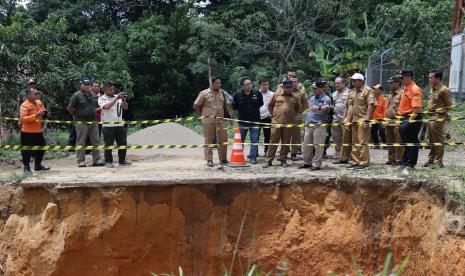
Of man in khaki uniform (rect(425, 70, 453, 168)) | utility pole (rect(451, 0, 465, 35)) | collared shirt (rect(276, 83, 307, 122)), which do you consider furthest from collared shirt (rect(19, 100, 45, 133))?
utility pole (rect(451, 0, 465, 35))

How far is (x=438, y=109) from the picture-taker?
7508 millimetres

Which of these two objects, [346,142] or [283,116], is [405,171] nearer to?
[346,142]

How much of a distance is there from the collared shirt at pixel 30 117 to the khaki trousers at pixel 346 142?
517cm

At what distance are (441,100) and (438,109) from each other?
186 millimetres

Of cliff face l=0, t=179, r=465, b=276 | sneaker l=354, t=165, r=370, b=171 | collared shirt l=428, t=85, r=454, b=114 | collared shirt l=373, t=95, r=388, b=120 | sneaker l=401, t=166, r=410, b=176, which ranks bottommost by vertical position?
cliff face l=0, t=179, r=465, b=276

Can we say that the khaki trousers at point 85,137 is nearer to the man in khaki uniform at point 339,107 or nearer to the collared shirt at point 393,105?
the man in khaki uniform at point 339,107

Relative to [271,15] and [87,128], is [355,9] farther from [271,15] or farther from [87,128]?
[87,128]

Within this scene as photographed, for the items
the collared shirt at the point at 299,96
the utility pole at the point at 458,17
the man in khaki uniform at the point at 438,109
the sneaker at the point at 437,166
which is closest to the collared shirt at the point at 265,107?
the collared shirt at the point at 299,96

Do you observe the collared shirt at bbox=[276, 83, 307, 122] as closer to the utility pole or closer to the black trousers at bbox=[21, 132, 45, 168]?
the black trousers at bbox=[21, 132, 45, 168]

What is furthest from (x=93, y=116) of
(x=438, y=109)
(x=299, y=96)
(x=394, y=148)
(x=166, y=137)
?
(x=438, y=109)

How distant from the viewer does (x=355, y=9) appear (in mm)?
20141

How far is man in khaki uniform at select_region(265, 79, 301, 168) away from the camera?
334 inches

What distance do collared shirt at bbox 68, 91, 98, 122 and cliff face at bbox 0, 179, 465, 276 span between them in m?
2.11

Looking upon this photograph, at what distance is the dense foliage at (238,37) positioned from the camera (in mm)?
16750
